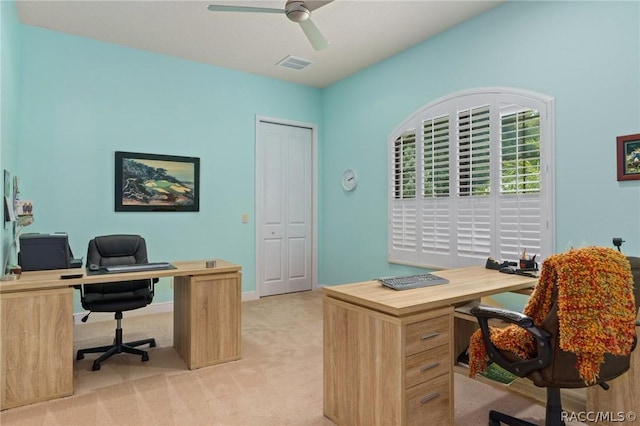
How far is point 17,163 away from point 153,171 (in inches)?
49.9

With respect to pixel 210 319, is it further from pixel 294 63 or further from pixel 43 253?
pixel 294 63

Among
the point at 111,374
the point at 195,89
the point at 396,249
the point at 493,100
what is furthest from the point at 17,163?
the point at 493,100

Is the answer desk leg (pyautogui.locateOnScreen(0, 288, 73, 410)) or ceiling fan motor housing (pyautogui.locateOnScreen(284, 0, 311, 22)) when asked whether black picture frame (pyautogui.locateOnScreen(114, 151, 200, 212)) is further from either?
ceiling fan motor housing (pyautogui.locateOnScreen(284, 0, 311, 22))

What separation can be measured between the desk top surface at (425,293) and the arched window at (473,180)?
31.1 inches

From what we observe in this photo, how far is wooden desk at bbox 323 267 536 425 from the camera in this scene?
1802 millimetres

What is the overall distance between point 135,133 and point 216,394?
10.6 ft

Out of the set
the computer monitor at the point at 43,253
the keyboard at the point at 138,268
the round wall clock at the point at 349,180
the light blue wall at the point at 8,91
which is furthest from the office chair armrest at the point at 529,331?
the round wall clock at the point at 349,180

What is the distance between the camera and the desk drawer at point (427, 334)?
5.98ft

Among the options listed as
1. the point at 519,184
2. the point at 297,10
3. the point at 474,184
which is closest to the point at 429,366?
the point at 519,184

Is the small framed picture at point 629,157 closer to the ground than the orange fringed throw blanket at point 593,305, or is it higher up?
higher up

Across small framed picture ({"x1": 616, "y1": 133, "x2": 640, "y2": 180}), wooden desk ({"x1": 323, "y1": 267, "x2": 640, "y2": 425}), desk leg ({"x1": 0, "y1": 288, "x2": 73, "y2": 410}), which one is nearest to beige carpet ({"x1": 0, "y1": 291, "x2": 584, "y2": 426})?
desk leg ({"x1": 0, "y1": 288, "x2": 73, "y2": 410})

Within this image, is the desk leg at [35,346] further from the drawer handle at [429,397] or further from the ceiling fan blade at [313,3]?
the ceiling fan blade at [313,3]
